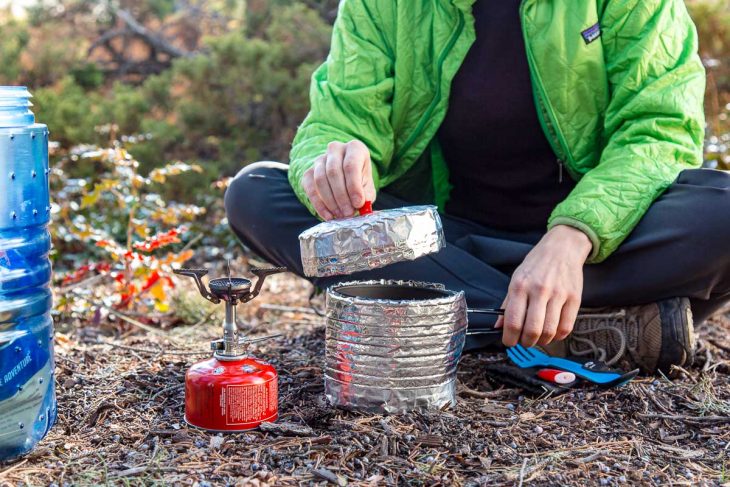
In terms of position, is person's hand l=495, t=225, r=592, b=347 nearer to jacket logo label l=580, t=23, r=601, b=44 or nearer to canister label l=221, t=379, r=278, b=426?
canister label l=221, t=379, r=278, b=426

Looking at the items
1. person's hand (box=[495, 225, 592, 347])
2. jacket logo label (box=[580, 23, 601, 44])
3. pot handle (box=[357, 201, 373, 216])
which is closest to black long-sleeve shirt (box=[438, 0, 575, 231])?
jacket logo label (box=[580, 23, 601, 44])

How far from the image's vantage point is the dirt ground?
1.76 m

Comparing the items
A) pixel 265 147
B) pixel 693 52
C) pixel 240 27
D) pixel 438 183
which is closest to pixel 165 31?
pixel 240 27

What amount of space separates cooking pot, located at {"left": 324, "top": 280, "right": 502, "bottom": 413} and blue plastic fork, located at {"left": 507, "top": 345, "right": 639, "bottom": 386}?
15.1 inches

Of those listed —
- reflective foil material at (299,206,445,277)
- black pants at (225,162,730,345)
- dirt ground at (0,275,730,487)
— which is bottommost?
dirt ground at (0,275,730,487)

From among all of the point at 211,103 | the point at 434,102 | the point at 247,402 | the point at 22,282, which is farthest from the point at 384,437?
the point at 211,103

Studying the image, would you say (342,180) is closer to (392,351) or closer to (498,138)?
(392,351)

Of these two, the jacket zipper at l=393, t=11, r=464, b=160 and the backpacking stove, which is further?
the jacket zipper at l=393, t=11, r=464, b=160

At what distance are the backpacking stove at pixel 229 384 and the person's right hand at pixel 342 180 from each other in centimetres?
25

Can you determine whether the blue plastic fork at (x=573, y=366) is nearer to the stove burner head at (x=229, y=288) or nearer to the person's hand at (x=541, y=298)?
the person's hand at (x=541, y=298)

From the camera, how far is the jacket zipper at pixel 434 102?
269 centimetres

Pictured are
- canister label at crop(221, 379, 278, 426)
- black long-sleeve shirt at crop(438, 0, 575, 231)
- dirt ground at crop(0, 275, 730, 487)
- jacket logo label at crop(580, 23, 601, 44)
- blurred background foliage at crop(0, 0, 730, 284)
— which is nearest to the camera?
dirt ground at crop(0, 275, 730, 487)

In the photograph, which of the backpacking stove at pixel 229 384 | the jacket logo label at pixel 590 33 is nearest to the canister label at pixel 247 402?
the backpacking stove at pixel 229 384

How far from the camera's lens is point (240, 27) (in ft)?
25.5
